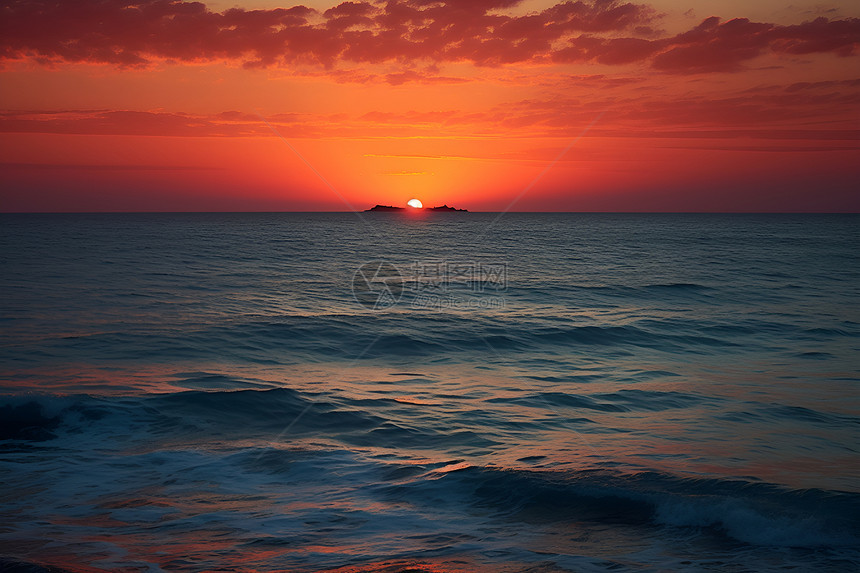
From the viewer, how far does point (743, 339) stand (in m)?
19.9

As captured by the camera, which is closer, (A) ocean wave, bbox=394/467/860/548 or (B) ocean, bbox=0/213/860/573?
(B) ocean, bbox=0/213/860/573

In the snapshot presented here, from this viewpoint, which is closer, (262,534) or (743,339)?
(262,534)

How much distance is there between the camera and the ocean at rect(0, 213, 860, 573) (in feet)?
21.4

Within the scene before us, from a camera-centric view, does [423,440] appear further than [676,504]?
Yes

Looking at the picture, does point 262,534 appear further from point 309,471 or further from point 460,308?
point 460,308

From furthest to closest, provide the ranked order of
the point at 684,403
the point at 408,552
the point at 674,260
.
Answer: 1. the point at 674,260
2. the point at 684,403
3. the point at 408,552

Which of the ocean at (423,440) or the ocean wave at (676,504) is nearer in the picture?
the ocean at (423,440)

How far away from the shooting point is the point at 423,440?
10.3 meters

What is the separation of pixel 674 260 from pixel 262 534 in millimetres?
54409

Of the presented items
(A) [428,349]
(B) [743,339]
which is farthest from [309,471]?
(B) [743,339]

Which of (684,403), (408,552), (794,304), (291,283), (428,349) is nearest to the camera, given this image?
(408,552)

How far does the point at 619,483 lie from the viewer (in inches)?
321

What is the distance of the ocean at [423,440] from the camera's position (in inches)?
257

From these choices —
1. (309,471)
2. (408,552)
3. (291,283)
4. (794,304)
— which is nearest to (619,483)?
(408,552)
